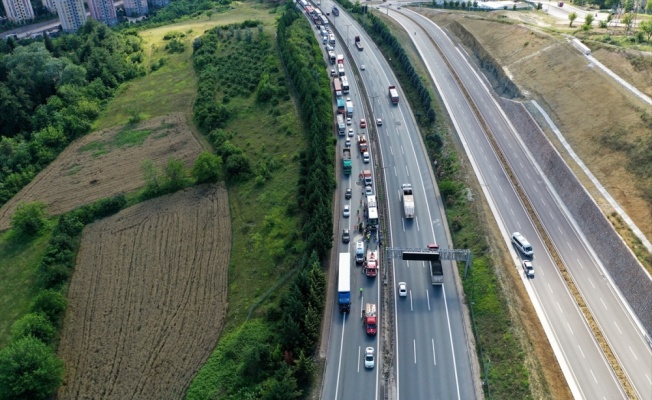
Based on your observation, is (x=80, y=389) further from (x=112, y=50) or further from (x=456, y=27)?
(x=456, y=27)

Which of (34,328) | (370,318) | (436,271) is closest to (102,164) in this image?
(34,328)

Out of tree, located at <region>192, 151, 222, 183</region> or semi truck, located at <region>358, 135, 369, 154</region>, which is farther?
semi truck, located at <region>358, 135, 369, 154</region>

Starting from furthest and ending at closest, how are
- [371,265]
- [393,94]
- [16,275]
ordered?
[393,94] < [16,275] < [371,265]

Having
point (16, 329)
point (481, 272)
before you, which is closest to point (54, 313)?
point (16, 329)

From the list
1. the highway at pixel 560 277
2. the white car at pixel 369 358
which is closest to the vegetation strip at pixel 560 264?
the highway at pixel 560 277

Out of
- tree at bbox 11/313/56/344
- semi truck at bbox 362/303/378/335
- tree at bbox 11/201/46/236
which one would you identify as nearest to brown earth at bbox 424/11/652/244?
semi truck at bbox 362/303/378/335

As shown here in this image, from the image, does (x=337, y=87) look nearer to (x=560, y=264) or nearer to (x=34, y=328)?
(x=560, y=264)

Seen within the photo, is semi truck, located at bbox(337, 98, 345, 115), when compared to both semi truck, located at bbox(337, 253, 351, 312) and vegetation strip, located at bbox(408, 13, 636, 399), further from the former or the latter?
semi truck, located at bbox(337, 253, 351, 312)
